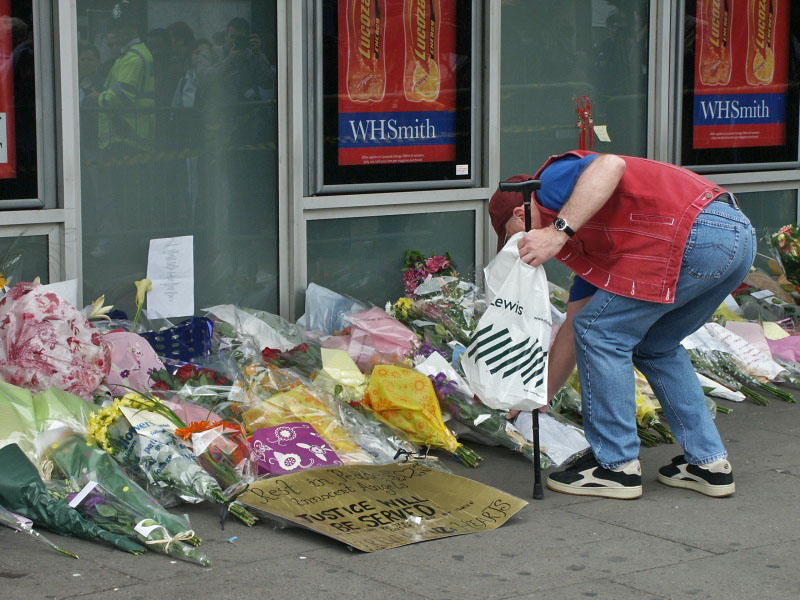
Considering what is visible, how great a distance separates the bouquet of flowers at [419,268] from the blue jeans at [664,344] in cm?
218

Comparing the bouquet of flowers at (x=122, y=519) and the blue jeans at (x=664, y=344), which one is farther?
the blue jeans at (x=664, y=344)

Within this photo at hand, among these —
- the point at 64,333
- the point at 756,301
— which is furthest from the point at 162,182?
the point at 756,301

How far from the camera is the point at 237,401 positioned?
5.20 meters

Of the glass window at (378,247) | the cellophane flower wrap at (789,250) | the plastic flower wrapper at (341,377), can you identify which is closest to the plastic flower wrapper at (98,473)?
the plastic flower wrapper at (341,377)

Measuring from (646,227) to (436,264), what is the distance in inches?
101

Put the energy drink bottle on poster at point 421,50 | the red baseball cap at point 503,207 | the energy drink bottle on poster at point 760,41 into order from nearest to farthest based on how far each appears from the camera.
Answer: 1. the red baseball cap at point 503,207
2. the energy drink bottle on poster at point 421,50
3. the energy drink bottle on poster at point 760,41

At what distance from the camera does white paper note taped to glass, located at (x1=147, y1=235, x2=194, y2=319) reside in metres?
6.25

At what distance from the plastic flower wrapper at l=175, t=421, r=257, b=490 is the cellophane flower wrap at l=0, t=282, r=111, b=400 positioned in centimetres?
65

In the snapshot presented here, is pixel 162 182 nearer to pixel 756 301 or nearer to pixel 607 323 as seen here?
pixel 607 323

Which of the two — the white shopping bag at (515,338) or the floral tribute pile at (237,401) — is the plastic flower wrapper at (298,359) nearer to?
the floral tribute pile at (237,401)

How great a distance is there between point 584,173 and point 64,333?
2.22m

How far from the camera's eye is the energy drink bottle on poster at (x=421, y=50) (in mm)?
6953

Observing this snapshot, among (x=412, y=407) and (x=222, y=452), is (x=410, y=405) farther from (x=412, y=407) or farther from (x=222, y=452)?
(x=222, y=452)

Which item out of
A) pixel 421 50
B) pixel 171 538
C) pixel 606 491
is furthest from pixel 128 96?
pixel 606 491
